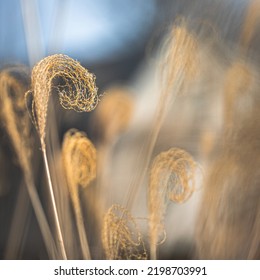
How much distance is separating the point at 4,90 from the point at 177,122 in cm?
76

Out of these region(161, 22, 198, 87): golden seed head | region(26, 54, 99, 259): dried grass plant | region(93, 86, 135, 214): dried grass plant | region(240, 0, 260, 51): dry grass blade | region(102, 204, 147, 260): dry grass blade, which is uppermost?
region(240, 0, 260, 51): dry grass blade

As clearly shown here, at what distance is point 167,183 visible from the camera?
171 centimetres

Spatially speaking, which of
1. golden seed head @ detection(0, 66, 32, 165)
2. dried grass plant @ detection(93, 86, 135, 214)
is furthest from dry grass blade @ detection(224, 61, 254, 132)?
golden seed head @ detection(0, 66, 32, 165)

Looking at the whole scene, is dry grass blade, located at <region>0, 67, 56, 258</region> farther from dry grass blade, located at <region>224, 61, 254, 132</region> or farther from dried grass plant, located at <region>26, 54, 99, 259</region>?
dry grass blade, located at <region>224, 61, 254, 132</region>

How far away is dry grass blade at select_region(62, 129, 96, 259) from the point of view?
5.70 ft

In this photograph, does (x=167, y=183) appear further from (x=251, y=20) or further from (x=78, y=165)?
(x=251, y=20)

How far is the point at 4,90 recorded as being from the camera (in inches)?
69.4

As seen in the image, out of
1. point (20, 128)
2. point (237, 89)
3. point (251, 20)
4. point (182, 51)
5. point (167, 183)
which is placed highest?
point (251, 20)

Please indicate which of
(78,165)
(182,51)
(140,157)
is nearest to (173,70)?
(182,51)

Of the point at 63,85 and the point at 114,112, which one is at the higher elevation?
the point at 63,85

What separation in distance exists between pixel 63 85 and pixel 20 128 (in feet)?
0.87

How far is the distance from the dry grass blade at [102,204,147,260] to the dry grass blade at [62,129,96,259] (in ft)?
0.32
